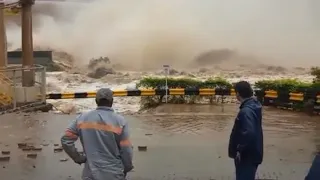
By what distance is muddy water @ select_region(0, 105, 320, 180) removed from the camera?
31.5 ft

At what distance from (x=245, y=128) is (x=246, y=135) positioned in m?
0.07

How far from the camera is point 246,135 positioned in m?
6.07

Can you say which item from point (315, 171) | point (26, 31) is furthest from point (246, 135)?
point (26, 31)

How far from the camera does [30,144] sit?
41.1ft

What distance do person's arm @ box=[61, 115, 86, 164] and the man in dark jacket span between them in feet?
5.50

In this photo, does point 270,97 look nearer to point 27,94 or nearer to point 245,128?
point 27,94

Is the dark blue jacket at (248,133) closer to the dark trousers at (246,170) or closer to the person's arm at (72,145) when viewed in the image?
the dark trousers at (246,170)

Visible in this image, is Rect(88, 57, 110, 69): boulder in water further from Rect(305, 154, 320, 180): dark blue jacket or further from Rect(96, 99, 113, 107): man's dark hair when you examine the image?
Rect(305, 154, 320, 180): dark blue jacket

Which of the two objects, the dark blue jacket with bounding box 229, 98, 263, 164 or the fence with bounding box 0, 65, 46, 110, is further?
the fence with bounding box 0, 65, 46, 110

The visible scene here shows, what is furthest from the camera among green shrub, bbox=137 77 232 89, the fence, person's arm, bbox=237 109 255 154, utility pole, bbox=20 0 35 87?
utility pole, bbox=20 0 35 87

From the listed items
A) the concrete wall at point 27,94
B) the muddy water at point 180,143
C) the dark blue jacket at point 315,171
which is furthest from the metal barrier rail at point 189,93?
the dark blue jacket at point 315,171

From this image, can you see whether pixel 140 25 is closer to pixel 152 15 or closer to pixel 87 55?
pixel 152 15

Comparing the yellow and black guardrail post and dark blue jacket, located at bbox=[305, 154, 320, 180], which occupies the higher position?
dark blue jacket, located at bbox=[305, 154, 320, 180]

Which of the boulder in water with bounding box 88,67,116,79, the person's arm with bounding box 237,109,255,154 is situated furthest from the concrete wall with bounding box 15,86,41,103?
the boulder in water with bounding box 88,67,116,79
